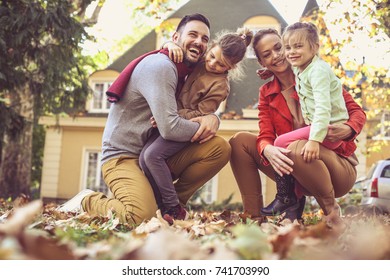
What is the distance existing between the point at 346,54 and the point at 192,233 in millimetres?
9235

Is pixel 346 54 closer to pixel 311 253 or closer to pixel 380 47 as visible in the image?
pixel 380 47

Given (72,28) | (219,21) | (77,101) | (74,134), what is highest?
(219,21)

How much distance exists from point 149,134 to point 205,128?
43 cm

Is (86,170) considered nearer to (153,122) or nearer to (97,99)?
(97,99)

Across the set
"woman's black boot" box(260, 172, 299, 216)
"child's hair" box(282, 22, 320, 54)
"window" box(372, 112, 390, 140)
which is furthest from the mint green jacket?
"window" box(372, 112, 390, 140)

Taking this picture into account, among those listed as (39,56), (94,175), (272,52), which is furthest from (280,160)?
(94,175)

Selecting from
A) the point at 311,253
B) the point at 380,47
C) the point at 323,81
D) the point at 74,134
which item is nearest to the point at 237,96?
the point at 74,134

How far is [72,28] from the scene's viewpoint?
9188 millimetres

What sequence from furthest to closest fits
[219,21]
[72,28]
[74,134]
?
[74,134] → [219,21] → [72,28]

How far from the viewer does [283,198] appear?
3303 millimetres

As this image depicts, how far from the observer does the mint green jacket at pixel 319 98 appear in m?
2.99

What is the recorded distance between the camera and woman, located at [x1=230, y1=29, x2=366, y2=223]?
3135 mm

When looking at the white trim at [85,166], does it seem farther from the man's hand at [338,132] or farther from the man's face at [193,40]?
the man's hand at [338,132]

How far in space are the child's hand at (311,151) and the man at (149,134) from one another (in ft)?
2.02
